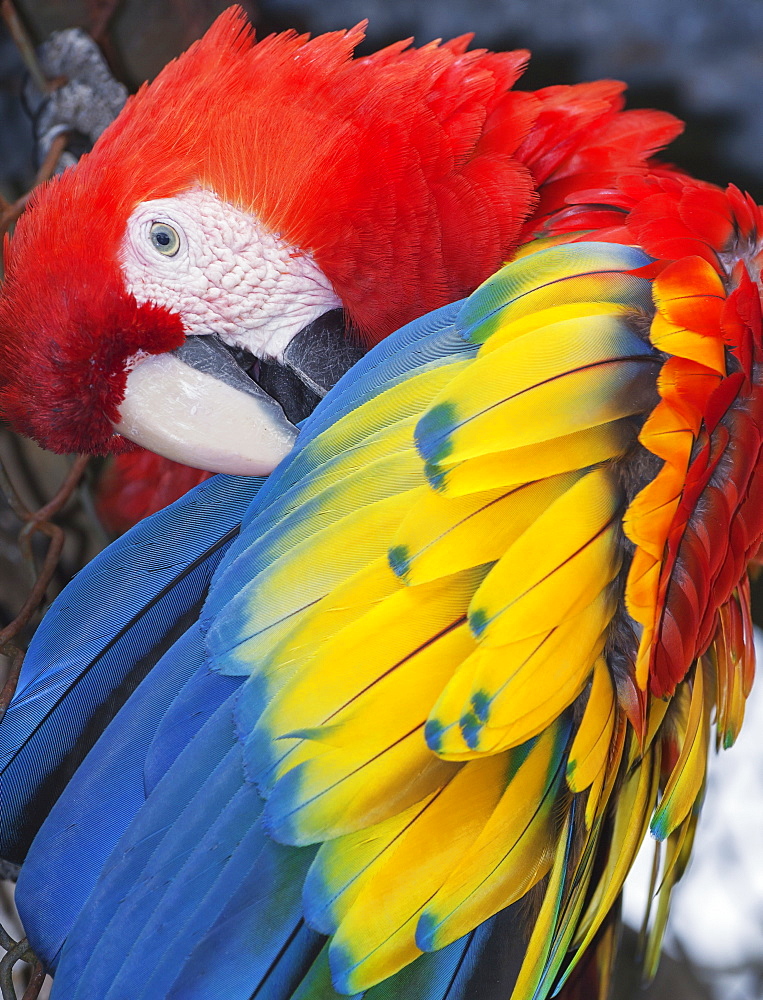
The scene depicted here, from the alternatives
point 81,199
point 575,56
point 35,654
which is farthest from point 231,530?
point 575,56

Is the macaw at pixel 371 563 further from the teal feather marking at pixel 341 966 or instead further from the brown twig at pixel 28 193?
the brown twig at pixel 28 193

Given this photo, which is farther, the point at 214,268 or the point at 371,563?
the point at 214,268

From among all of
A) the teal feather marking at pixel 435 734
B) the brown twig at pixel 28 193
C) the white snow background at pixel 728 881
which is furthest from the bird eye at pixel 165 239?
the white snow background at pixel 728 881

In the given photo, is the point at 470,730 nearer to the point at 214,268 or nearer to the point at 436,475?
the point at 436,475

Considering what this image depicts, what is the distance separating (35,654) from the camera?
1.95ft

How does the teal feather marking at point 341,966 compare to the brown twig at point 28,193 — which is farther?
the brown twig at point 28,193

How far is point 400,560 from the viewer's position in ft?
1.47

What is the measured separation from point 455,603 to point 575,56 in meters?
0.74

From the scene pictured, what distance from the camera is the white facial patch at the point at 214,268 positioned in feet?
2.13

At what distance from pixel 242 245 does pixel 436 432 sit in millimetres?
282

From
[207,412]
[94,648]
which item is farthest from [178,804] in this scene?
[207,412]

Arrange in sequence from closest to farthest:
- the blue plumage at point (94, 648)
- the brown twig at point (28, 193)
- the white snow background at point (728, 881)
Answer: the blue plumage at point (94, 648), the brown twig at point (28, 193), the white snow background at point (728, 881)

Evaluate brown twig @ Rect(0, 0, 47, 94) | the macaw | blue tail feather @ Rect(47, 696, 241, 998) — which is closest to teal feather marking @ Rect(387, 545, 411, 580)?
the macaw

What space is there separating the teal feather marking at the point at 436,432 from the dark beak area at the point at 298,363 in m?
0.21
